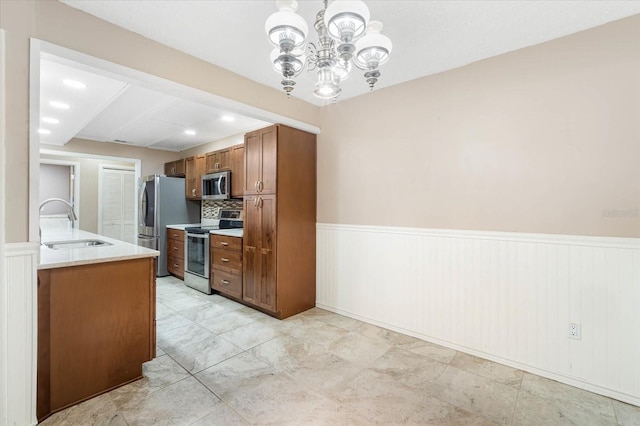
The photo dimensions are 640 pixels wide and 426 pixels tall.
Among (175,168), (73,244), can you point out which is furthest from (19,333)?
(175,168)

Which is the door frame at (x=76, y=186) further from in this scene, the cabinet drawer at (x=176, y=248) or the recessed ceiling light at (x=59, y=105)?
the recessed ceiling light at (x=59, y=105)

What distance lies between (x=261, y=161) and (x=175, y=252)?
2687 millimetres

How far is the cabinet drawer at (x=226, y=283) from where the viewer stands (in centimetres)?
367

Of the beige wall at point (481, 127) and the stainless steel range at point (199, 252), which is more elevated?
the beige wall at point (481, 127)

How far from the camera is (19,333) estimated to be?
158 centimetres

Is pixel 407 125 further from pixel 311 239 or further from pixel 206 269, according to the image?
pixel 206 269

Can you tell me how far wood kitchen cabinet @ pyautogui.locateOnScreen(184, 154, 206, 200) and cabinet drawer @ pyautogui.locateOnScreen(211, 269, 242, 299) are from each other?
168cm

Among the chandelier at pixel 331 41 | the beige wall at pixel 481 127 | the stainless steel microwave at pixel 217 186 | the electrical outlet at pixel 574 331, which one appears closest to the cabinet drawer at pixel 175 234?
the stainless steel microwave at pixel 217 186

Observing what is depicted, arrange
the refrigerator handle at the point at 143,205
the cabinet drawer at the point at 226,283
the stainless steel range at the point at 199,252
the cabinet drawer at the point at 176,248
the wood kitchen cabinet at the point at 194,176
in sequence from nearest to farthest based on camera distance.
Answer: the cabinet drawer at the point at 226,283
the stainless steel range at the point at 199,252
the cabinet drawer at the point at 176,248
the wood kitchen cabinet at the point at 194,176
the refrigerator handle at the point at 143,205

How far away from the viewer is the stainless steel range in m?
4.17

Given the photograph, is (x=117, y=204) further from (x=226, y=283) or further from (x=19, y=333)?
(x=19, y=333)

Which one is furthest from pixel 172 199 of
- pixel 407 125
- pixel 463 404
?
pixel 463 404

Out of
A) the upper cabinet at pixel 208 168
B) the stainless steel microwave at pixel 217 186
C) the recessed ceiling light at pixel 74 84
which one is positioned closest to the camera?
the recessed ceiling light at pixel 74 84

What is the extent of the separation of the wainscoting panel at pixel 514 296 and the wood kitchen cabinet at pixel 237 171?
6.33 feet
